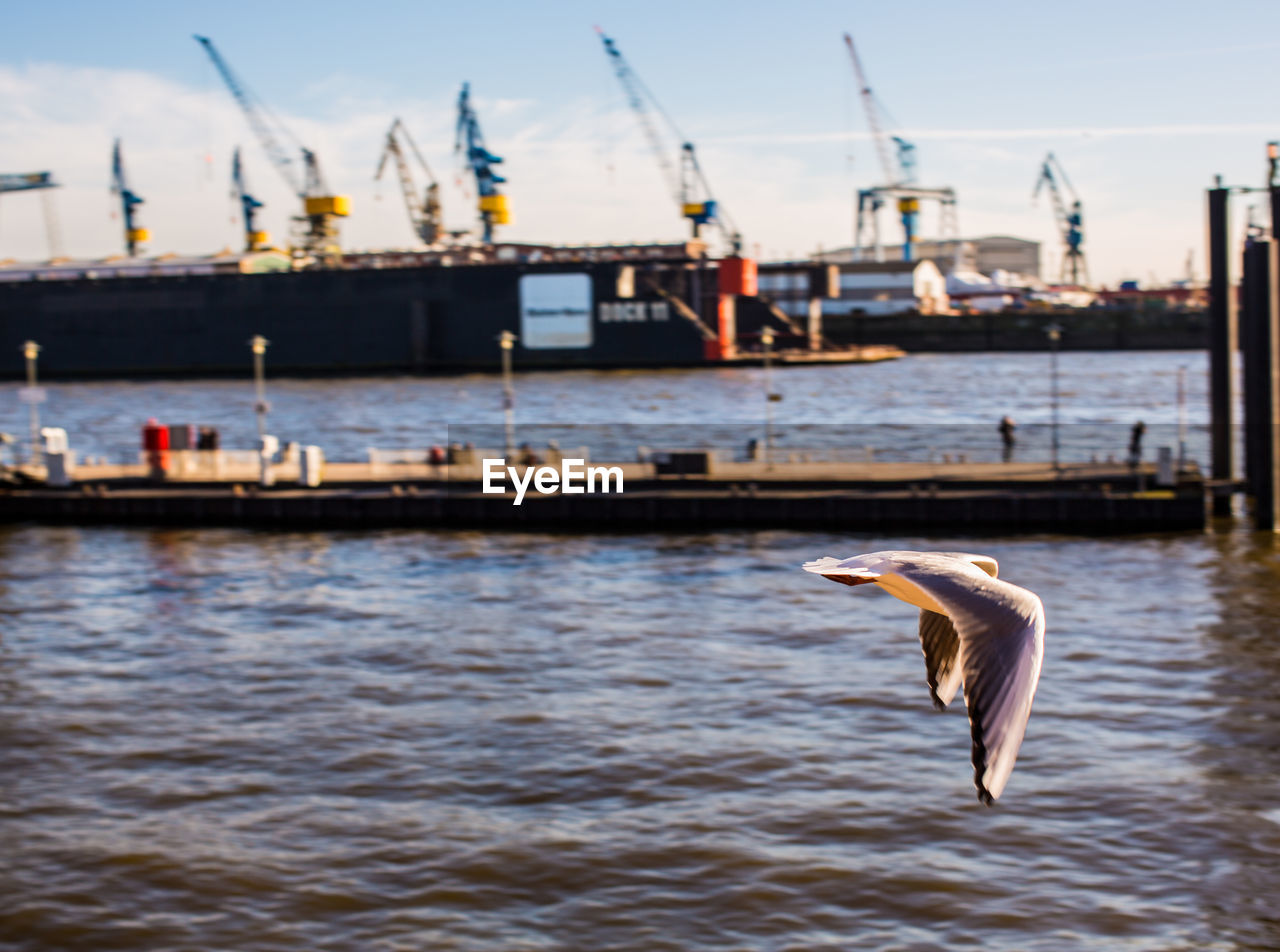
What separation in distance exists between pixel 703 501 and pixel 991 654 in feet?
104

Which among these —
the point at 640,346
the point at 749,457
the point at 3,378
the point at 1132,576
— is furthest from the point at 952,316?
the point at 1132,576

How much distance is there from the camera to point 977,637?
5469 mm

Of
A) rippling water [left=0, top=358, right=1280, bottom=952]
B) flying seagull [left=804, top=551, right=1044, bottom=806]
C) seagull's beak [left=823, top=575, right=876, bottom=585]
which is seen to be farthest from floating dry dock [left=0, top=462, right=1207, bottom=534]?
seagull's beak [left=823, top=575, right=876, bottom=585]

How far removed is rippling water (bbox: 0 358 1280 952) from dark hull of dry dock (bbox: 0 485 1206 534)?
4.64m

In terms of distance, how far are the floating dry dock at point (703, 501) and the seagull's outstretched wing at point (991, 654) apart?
30.1 meters

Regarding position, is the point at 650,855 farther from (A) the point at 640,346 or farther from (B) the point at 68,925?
(A) the point at 640,346

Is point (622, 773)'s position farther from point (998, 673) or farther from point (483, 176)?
point (483, 176)

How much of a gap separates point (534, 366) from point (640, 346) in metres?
9.03

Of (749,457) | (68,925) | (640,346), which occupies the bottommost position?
(68,925)

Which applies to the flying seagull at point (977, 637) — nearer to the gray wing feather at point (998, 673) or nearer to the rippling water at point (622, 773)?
the gray wing feather at point (998, 673)

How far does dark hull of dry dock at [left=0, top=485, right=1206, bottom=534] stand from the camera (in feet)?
116

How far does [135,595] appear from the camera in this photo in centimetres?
3130

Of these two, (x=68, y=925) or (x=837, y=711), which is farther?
(x=837, y=711)

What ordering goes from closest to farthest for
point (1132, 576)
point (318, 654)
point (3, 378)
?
point (318, 654) < point (1132, 576) < point (3, 378)
